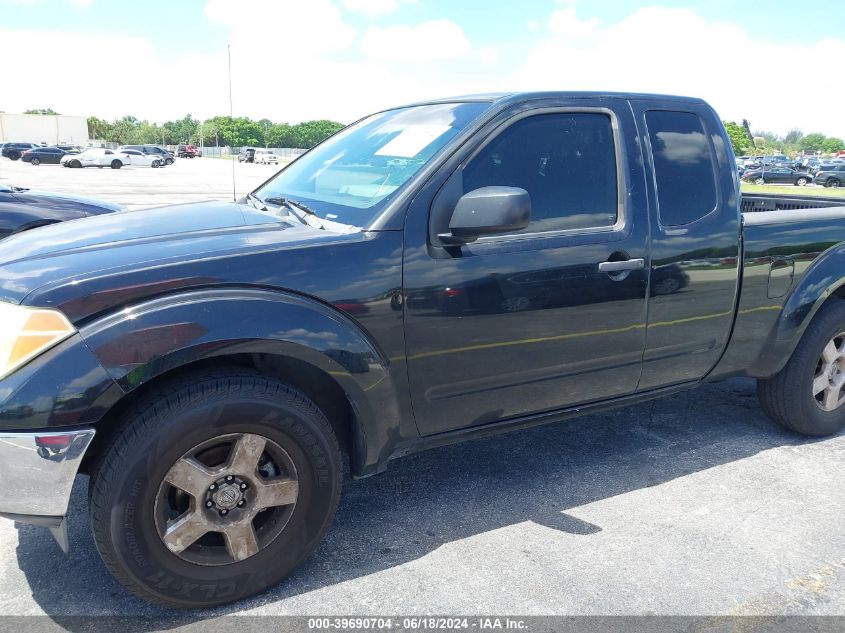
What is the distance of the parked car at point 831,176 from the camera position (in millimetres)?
39031

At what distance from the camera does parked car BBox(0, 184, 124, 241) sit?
6.60 m

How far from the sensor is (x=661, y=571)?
2779mm

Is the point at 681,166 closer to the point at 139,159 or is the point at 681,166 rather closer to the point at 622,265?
the point at 622,265

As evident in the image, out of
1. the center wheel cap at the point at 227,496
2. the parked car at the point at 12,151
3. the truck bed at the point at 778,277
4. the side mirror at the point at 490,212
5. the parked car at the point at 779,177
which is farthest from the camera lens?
the parked car at the point at 12,151

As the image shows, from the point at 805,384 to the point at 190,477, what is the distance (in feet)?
10.9

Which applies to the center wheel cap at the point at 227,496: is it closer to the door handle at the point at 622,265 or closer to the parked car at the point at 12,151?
the door handle at the point at 622,265

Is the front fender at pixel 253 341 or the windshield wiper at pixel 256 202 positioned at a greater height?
the windshield wiper at pixel 256 202

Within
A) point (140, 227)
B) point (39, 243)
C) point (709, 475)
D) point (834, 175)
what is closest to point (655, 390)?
point (709, 475)

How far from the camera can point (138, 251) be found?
97.0 inches

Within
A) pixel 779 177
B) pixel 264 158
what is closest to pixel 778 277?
pixel 779 177

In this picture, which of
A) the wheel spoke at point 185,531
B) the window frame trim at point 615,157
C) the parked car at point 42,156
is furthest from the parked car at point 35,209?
the parked car at point 42,156

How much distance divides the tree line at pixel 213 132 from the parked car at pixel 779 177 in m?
85.0

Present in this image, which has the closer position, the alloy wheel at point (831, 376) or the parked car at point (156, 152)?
the alloy wheel at point (831, 376)

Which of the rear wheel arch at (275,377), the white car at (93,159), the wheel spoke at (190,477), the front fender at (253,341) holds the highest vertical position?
the white car at (93,159)
